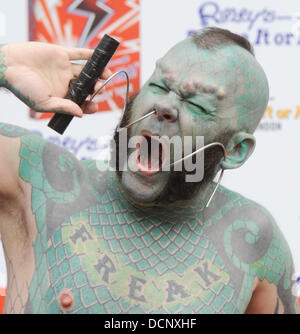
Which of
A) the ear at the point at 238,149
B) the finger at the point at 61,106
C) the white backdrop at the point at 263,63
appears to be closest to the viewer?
the finger at the point at 61,106

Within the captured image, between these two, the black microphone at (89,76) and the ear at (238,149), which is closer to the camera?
the black microphone at (89,76)

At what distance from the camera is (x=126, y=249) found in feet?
4.80

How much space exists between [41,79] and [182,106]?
34 cm

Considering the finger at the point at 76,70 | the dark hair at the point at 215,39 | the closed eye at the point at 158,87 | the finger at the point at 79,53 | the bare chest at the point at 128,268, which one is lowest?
the bare chest at the point at 128,268

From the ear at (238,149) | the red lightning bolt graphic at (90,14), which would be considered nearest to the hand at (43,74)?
the ear at (238,149)

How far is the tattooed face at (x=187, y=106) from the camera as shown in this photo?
1403 mm

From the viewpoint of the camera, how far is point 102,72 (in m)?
1.41

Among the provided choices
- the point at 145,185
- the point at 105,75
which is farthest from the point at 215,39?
the point at 145,185

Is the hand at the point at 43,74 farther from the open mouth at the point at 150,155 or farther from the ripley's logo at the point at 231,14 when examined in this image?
the ripley's logo at the point at 231,14

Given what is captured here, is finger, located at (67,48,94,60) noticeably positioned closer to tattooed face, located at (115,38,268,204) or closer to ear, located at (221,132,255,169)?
tattooed face, located at (115,38,268,204)

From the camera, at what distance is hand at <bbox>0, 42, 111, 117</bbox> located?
138 centimetres

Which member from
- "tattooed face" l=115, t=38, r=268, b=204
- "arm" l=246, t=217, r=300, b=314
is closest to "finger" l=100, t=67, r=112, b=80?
"tattooed face" l=115, t=38, r=268, b=204

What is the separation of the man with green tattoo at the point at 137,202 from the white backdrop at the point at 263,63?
104cm

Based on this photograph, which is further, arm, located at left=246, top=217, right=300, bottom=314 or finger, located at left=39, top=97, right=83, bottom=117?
arm, located at left=246, top=217, right=300, bottom=314
